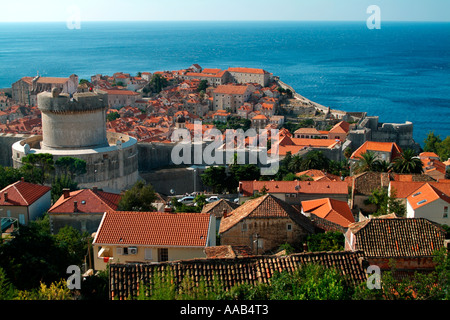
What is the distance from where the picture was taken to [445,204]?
16781 mm

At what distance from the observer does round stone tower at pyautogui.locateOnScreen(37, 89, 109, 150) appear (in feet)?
80.2

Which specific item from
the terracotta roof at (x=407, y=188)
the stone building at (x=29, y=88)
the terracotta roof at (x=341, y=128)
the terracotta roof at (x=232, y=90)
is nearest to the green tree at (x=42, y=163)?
the terracotta roof at (x=407, y=188)

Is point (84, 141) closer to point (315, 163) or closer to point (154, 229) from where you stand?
point (315, 163)

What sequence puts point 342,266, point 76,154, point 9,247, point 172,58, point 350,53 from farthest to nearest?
point 350,53
point 172,58
point 76,154
point 9,247
point 342,266

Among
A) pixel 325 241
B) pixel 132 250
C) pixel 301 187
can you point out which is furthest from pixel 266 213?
pixel 301 187

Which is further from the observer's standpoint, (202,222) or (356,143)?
(356,143)

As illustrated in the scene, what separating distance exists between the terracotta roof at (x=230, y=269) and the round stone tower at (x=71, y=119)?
17.7 metres

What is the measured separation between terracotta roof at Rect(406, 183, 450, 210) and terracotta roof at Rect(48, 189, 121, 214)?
28.6ft

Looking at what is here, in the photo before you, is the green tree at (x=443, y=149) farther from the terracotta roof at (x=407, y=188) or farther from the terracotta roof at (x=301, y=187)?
the terracotta roof at (x=407, y=188)

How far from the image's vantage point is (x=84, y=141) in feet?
82.2

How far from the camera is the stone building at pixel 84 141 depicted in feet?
79.8
